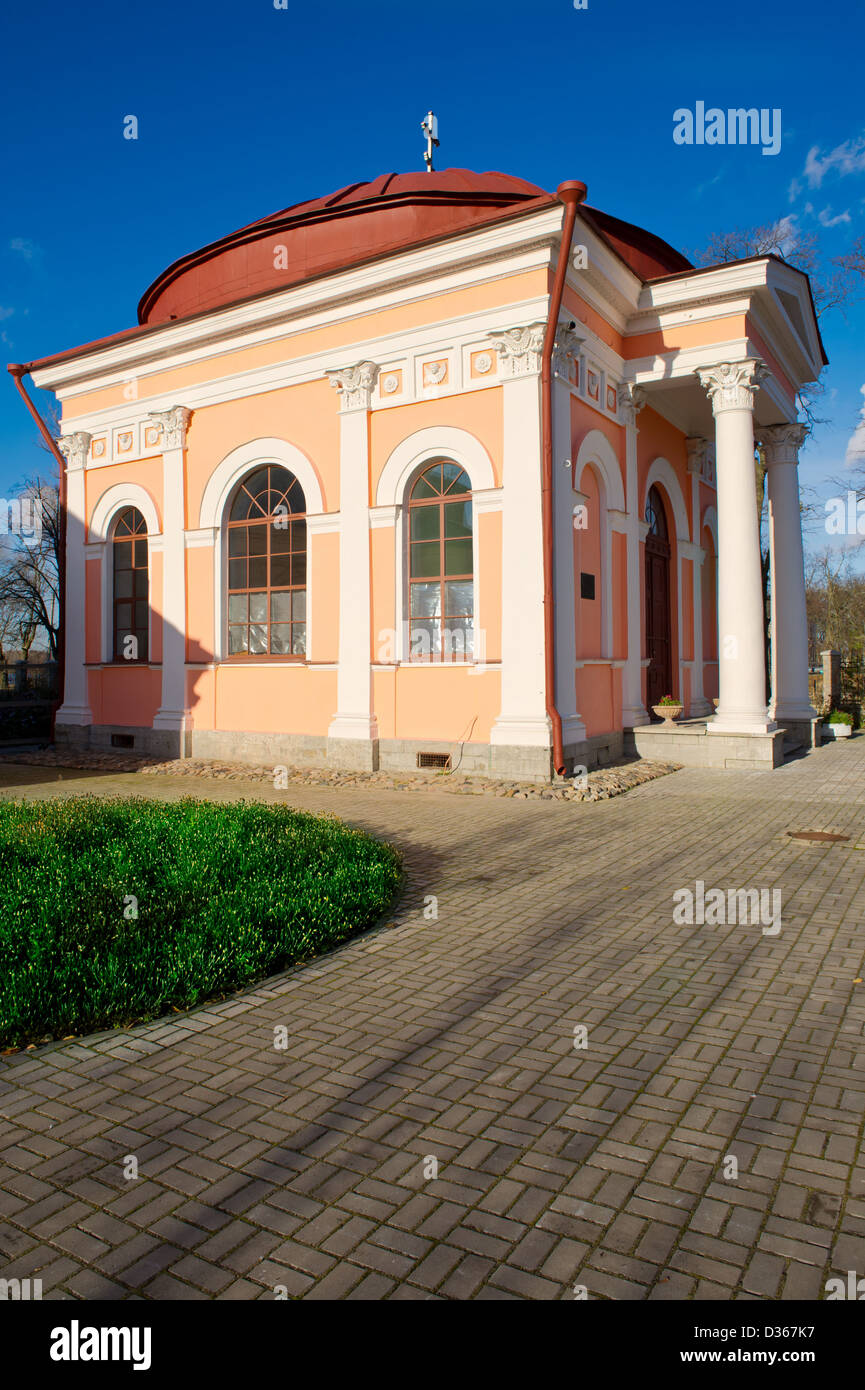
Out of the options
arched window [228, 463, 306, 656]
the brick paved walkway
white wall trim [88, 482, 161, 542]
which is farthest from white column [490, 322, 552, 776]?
white wall trim [88, 482, 161, 542]

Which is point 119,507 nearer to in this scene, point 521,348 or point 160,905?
point 521,348

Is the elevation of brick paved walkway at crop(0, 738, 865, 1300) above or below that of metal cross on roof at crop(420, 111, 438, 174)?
below

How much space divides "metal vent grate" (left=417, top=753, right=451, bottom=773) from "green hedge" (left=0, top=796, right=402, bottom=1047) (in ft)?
15.4

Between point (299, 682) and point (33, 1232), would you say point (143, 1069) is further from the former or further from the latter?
point (299, 682)

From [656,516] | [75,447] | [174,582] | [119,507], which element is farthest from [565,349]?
[75,447]

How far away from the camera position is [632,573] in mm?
13961

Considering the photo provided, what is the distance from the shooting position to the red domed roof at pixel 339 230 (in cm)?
1337

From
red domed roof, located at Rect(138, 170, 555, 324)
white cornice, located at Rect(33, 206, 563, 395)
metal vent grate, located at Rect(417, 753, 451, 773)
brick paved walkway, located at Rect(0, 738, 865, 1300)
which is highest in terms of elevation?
red domed roof, located at Rect(138, 170, 555, 324)

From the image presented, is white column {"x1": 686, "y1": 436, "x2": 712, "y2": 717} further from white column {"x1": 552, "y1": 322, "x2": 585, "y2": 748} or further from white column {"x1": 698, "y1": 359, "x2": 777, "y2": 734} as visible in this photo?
white column {"x1": 552, "y1": 322, "x2": 585, "y2": 748}

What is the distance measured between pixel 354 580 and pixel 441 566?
1336 mm

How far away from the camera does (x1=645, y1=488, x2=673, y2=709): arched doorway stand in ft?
51.3

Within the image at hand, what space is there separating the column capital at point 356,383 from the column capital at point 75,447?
600 cm

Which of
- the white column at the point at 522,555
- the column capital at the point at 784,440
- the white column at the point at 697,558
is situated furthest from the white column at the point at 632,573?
the white column at the point at 697,558

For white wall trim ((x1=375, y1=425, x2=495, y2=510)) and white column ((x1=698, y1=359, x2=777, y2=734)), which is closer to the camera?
white wall trim ((x1=375, y1=425, x2=495, y2=510))
